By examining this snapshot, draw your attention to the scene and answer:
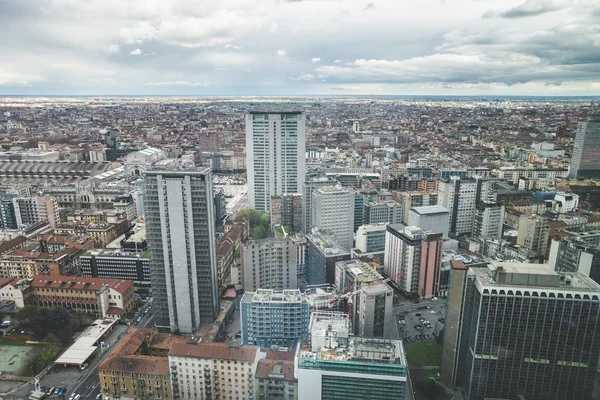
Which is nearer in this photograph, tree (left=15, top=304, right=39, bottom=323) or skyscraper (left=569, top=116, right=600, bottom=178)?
tree (left=15, top=304, right=39, bottom=323)

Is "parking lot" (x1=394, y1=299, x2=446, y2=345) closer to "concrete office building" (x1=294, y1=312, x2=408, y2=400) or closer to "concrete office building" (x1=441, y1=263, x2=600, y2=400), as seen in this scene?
"concrete office building" (x1=441, y1=263, x2=600, y2=400)

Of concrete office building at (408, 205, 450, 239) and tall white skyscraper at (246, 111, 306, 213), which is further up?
tall white skyscraper at (246, 111, 306, 213)

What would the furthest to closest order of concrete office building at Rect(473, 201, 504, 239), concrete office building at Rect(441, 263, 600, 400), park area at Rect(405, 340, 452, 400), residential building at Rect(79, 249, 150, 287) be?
concrete office building at Rect(473, 201, 504, 239), residential building at Rect(79, 249, 150, 287), park area at Rect(405, 340, 452, 400), concrete office building at Rect(441, 263, 600, 400)

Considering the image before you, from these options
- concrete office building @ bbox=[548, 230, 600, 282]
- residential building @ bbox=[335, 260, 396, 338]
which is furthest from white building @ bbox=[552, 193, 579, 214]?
residential building @ bbox=[335, 260, 396, 338]

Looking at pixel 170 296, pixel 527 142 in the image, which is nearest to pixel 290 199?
pixel 170 296

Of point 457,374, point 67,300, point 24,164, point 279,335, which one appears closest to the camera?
point 457,374

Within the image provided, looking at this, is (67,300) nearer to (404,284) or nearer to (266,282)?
(266,282)
